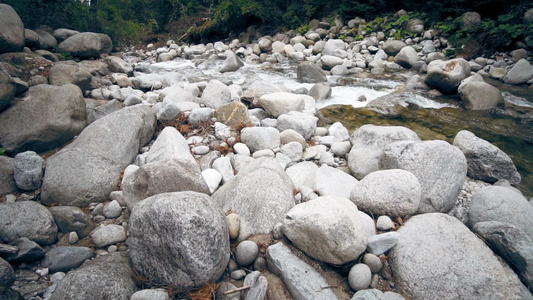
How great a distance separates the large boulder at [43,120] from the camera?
12.3 ft

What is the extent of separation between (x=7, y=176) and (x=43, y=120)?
0.92 metres


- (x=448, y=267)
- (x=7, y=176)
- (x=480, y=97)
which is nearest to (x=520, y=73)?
(x=480, y=97)

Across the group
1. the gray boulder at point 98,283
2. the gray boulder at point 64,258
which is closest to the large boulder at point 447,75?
the gray boulder at point 98,283

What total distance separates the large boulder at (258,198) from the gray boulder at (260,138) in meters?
1.10

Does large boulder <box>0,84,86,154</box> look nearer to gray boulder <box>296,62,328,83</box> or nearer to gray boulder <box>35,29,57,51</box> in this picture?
gray boulder <box>35,29,57,51</box>

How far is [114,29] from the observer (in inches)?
500

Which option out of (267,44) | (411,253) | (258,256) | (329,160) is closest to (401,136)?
(329,160)

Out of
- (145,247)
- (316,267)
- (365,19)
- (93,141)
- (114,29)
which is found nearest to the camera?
(145,247)

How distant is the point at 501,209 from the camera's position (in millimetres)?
2783

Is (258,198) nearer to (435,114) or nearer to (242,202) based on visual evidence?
(242,202)

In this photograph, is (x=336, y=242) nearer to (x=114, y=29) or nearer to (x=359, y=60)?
(x=359, y=60)

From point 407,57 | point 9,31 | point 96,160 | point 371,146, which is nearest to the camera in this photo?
point 96,160

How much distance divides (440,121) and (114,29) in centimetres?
1305

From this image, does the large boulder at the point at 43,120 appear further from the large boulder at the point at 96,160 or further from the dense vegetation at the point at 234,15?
the dense vegetation at the point at 234,15
